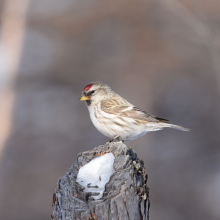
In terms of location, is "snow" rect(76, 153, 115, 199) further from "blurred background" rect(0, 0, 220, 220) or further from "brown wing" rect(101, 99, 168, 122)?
"blurred background" rect(0, 0, 220, 220)

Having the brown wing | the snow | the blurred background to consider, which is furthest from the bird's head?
the blurred background

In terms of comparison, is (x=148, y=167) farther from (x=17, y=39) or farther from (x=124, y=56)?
(x=17, y=39)

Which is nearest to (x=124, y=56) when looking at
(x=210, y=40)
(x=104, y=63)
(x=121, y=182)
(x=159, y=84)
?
(x=104, y=63)

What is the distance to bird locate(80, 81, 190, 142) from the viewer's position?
10.4 ft

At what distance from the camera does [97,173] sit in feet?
5.94

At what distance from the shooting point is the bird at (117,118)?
125 inches

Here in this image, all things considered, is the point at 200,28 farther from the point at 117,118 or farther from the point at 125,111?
the point at 117,118

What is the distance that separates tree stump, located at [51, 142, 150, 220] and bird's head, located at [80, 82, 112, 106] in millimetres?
1604

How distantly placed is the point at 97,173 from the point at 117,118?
1442 millimetres

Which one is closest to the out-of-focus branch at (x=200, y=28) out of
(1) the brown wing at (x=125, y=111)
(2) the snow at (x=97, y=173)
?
(1) the brown wing at (x=125, y=111)

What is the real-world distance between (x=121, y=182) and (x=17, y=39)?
18.1 feet

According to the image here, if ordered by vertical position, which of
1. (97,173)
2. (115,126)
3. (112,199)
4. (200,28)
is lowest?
(112,199)

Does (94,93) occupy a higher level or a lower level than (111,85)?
lower

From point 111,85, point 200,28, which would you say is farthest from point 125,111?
point 200,28
